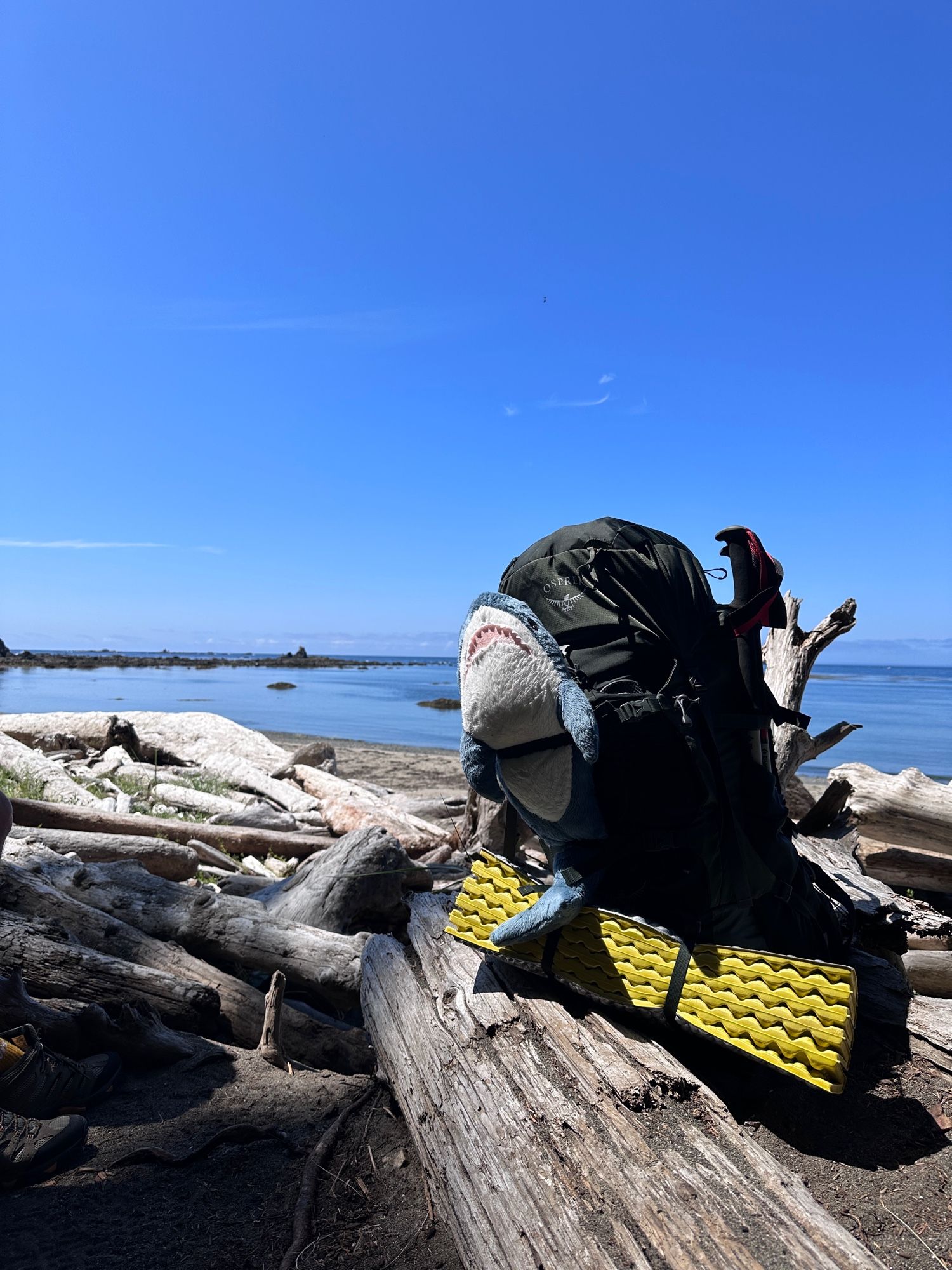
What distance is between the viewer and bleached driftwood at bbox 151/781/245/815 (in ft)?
25.6

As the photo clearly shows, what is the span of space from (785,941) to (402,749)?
1414 cm

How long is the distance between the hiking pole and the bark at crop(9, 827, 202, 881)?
437cm

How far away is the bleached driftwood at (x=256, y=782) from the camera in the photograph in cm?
826

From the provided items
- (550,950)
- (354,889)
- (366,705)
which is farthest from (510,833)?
(366,705)

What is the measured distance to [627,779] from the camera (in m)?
2.26

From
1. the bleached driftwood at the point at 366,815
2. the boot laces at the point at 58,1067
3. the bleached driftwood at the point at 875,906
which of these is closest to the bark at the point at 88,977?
the boot laces at the point at 58,1067

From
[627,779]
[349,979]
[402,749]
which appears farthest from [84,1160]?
[402,749]

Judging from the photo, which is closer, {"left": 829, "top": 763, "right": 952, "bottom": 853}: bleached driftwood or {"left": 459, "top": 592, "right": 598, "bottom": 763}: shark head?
{"left": 459, "top": 592, "right": 598, "bottom": 763}: shark head

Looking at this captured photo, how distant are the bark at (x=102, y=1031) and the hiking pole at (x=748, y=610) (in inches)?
106

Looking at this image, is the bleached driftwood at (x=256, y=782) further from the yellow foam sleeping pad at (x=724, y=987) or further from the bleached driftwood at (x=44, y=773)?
the yellow foam sleeping pad at (x=724, y=987)

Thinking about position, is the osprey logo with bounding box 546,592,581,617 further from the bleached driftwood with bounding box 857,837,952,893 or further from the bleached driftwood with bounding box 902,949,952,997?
the bleached driftwood with bounding box 857,837,952,893

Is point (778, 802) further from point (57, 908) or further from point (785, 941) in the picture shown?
point (57, 908)

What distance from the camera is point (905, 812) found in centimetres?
507

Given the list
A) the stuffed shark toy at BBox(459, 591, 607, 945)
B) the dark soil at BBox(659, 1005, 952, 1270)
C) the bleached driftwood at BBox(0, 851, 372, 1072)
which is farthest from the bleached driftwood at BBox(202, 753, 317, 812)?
the dark soil at BBox(659, 1005, 952, 1270)
